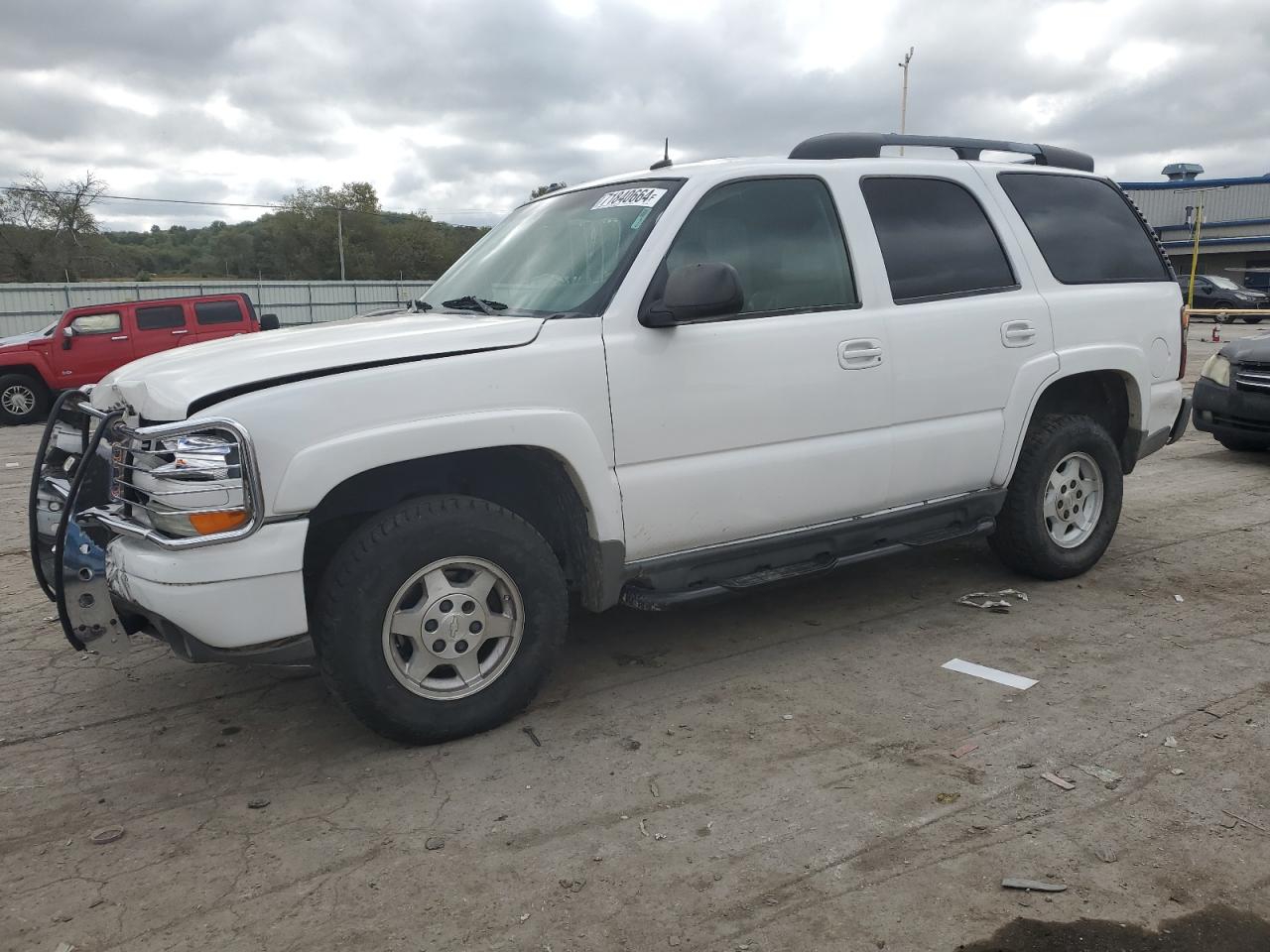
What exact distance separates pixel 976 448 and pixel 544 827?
8.89ft

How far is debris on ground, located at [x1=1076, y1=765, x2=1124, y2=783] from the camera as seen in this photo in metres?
3.29

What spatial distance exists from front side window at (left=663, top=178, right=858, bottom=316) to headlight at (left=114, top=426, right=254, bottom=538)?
5.63 ft

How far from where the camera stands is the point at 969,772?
3350mm

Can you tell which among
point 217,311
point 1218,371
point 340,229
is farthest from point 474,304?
point 340,229

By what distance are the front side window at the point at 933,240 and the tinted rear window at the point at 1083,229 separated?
0.34m

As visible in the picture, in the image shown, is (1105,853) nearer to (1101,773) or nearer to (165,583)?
(1101,773)

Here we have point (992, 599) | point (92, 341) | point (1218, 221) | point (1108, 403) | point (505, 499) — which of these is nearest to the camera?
point (505, 499)

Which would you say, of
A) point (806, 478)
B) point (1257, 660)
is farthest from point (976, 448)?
point (1257, 660)

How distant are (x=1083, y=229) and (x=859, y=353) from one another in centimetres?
183

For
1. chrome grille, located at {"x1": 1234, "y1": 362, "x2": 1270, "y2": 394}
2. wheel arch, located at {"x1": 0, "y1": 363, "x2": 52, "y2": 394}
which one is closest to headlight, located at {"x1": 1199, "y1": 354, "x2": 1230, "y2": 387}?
chrome grille, located at {"x1": 1234, "y1": 362, "x2": 1270, "y2": 394}

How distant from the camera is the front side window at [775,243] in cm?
405

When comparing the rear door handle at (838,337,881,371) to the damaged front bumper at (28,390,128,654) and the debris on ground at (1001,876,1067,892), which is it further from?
the damaged front bumper at (28,390,128,654)

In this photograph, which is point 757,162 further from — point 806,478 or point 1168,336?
point 1168,336

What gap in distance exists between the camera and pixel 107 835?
3141 millimetres
